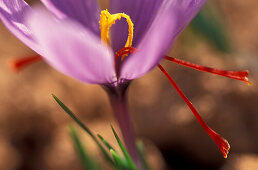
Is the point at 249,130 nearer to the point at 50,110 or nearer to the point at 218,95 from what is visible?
the point at 218,95

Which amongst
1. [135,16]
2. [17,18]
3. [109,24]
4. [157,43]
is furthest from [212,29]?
[157,43]

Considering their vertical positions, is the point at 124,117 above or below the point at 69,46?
below

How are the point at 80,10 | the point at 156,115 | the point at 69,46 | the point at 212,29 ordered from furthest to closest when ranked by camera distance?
the point at 212,29, the point at 156,115, the point at 80,10, the point at 69,46

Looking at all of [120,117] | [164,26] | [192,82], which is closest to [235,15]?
[192,82]

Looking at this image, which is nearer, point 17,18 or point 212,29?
point 17,18

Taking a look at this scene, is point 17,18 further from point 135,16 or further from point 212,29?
point 212,29

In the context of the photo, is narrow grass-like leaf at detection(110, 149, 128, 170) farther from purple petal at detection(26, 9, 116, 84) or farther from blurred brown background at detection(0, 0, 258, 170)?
blurred brown background at detection(0, 0, 258, 170)

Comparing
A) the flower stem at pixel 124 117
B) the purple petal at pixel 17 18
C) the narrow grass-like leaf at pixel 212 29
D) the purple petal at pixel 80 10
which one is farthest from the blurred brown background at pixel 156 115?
the purple petal at pixel 17 18
